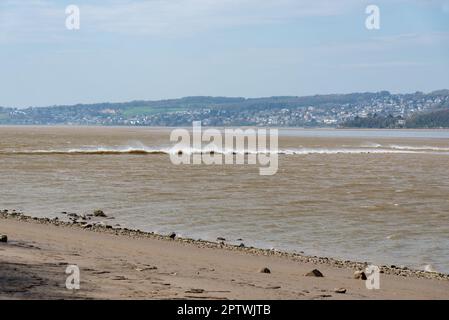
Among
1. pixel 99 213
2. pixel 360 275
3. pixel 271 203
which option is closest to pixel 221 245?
pixel 360 275

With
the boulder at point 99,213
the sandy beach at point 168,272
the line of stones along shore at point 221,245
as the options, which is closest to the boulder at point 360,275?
the line of stones along shore at point 221,245

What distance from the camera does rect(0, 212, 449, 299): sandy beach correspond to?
11.5 metres

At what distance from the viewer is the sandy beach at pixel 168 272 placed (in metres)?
11.5

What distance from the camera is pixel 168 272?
1354cm

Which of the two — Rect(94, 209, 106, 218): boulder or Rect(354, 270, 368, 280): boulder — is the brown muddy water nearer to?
Rect(94, 209, 106, 218): boulder

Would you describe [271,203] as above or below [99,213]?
below

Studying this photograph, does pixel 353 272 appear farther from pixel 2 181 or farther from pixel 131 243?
pixel 2 181

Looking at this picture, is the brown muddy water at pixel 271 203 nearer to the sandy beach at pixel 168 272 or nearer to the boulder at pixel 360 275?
the sandy beach at pixel 168 272

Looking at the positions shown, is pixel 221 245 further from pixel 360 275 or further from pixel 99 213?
pixel 99 213

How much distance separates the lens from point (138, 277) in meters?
12.7

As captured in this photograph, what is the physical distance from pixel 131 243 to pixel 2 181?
69.8 feet

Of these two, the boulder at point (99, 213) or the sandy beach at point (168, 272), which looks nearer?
the sandy beach at point (168, 272)

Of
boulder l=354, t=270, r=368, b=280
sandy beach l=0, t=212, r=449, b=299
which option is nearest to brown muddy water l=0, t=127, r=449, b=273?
sandy beach l=0, t=212, r=449, b=299
